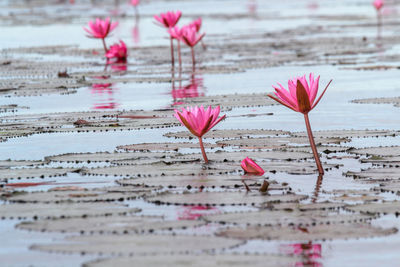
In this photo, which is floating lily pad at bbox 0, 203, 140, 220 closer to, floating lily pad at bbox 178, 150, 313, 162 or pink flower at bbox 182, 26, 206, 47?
floating lily pad at bbox 178, 150, 313, 162

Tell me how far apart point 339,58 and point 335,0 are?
26657 mm

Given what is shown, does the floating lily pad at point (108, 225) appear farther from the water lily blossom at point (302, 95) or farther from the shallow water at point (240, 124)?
the water lily blossom at point (302, 95)

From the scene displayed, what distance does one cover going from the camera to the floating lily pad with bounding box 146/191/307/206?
4.46m

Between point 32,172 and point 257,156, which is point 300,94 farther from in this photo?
point 32,172

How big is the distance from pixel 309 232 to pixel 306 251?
0.22m

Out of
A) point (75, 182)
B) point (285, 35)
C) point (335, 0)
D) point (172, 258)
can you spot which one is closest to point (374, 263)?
point (172, 258)

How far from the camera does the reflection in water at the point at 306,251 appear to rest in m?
3.54

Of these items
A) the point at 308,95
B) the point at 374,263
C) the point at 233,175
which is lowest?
the point at 374,263

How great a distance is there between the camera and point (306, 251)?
3688 mm

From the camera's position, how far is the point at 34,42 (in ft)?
59.9

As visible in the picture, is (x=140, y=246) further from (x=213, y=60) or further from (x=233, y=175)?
(x=213, y=60)

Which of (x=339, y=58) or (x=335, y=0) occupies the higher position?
(x=335, y=0)

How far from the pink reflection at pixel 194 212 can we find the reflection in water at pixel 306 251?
1.96ft

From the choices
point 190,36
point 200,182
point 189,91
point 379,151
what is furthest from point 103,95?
point 200,182
